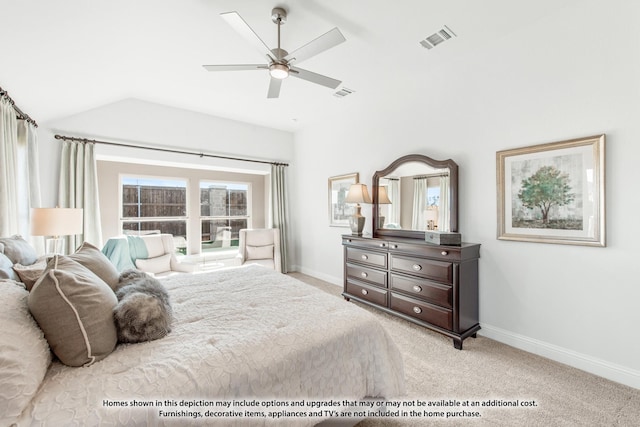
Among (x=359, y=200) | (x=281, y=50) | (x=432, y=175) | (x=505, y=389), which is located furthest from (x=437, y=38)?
(x=505, y=389)

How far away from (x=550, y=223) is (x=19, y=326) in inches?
132

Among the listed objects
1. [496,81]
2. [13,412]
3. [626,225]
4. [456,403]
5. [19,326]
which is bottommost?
[456,403]

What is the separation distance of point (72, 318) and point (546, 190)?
10.6ft

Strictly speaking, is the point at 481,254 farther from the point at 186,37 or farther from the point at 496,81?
the point at 186,37

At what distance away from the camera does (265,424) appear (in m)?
1.08

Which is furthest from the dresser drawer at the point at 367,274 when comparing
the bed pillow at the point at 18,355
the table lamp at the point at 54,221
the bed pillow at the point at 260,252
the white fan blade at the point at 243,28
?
the table lamp at the point at 54,221

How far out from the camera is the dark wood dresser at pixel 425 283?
95.9 inches

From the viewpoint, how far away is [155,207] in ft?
16.6

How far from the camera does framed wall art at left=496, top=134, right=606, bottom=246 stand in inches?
79.7

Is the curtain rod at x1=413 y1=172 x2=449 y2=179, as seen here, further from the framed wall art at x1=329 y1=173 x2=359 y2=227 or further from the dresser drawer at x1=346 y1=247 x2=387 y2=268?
the framed wall art at x1=329 y1=173 x2=359 y2=227

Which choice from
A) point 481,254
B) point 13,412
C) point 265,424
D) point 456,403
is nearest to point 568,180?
point 481,254

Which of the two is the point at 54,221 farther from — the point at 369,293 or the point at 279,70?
the point at 369,293

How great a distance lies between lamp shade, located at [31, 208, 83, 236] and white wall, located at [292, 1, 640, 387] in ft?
12.2

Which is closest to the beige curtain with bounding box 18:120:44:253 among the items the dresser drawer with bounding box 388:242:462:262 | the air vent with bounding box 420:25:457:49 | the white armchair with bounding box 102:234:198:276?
the white armchair with bounding box 102:234:198:276
